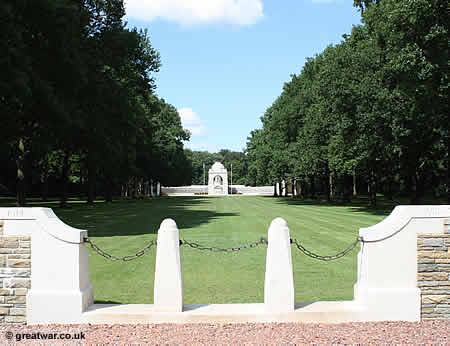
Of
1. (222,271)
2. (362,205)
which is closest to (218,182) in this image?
(362,205)

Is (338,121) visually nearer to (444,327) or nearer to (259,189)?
(444,327)

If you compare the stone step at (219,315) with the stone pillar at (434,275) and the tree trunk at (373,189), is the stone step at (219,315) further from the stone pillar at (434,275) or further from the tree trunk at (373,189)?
the tree trunk at (373,189)

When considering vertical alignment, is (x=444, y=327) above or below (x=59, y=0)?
below

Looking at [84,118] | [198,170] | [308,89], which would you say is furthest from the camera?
[198,170]

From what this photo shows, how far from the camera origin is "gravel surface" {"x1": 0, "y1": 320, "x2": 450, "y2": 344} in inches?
249

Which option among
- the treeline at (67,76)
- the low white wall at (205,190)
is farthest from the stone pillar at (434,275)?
the low white wall at (205,190)

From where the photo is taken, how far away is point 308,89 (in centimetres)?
4634

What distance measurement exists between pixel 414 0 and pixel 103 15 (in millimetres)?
17049

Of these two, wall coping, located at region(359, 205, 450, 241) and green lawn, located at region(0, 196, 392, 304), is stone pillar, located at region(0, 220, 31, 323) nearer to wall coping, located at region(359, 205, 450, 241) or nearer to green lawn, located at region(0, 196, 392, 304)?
green lawn, located at region(0, 196, 392, 304)

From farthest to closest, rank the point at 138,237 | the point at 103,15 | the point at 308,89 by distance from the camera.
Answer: the point at 308,89 → the point at 103,15 → the point at 138,237

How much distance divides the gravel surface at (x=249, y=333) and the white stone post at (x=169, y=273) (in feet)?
1.43

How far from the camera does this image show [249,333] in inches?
259

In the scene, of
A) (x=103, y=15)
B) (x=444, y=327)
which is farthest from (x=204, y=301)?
(x=103, y=15)

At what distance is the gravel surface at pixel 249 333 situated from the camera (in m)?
6.32
